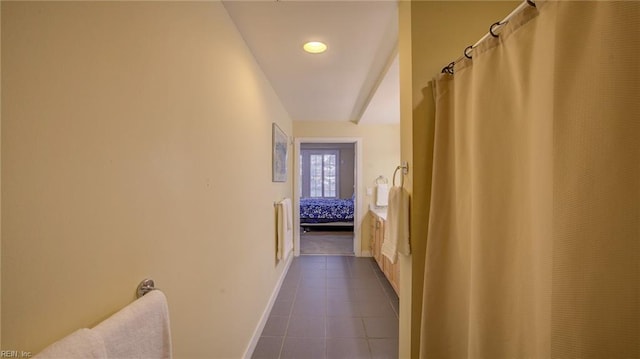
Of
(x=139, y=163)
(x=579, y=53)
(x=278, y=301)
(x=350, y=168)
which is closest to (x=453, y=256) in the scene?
(x=579, y=53)

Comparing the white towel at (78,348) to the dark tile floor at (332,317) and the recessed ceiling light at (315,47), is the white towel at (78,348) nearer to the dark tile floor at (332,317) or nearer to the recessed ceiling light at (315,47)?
the dark tile floor at (332,317)

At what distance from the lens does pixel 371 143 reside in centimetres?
401

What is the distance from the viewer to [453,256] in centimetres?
114

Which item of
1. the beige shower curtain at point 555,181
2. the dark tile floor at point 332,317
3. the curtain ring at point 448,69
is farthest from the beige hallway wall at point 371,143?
the beige shower curtain at point 555,181

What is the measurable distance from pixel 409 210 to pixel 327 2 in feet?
4.11

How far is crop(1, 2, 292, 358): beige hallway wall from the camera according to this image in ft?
1.56

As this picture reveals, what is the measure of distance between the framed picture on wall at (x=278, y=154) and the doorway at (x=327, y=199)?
84 cm

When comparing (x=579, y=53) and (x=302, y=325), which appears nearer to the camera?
(x=579, y=53)

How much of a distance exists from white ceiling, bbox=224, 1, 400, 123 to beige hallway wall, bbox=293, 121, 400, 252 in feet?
2.92

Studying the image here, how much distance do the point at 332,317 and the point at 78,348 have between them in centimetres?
215

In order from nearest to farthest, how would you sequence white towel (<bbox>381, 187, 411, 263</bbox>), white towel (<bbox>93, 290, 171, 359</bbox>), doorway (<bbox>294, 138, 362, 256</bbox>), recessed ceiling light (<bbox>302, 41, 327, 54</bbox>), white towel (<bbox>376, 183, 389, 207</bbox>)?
white towel (<bbox>93, 290, 171, 359</bbox>), white towel (<bbox>381, 187, 411, 263</bbox>), recessed ceiling light (<bbox>302, 41, 327, 54</bbox>), white towel (<bbox>376, 183, 389, 207</bbox>), doorway (<bbox>294, 138, 362, 256</bbox>)

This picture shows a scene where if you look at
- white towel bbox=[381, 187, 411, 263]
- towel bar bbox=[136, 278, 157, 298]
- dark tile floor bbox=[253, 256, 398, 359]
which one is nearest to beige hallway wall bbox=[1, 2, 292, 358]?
towel bar bbox=[136, 278, 157, 298]

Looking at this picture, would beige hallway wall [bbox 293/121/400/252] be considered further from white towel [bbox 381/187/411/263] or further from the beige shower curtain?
the beige shower curtain

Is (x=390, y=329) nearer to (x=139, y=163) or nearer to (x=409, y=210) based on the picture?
(x=409, y=210)
